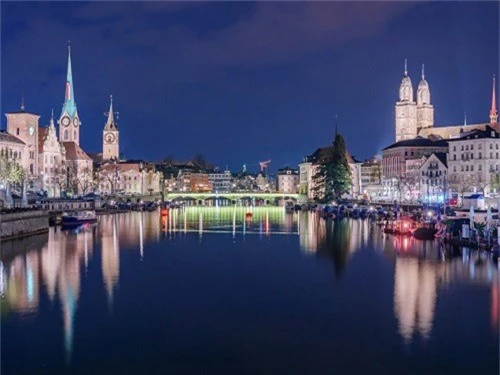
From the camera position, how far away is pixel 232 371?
19719 mm

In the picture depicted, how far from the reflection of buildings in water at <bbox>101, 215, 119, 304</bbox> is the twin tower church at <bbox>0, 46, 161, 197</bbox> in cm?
3174

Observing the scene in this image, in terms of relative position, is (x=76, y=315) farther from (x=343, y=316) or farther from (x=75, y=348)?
(x=343, y=316)

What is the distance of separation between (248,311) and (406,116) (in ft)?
419

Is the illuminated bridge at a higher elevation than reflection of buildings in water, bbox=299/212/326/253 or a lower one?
higher

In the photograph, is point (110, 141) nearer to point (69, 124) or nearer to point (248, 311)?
point (69, 124)

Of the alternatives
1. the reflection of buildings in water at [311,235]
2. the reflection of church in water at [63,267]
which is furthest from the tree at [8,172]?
the reflection of buildings in water at [311,235]

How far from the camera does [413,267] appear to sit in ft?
123

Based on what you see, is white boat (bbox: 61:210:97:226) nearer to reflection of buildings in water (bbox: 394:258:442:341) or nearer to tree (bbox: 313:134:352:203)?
reflection of buildings in water (bbox: 394:258:442:341)

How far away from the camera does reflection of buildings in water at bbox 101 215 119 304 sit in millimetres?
32750

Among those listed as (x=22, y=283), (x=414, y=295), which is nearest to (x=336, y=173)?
(x=414, y=295)

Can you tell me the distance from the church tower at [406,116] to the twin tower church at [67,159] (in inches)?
1984

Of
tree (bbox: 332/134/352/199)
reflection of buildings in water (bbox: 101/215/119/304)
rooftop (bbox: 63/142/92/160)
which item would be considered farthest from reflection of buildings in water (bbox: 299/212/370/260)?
rooftop (bbox: 63/142/92/160)

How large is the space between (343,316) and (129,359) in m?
8.25

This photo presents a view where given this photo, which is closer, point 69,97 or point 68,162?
point 68,162
